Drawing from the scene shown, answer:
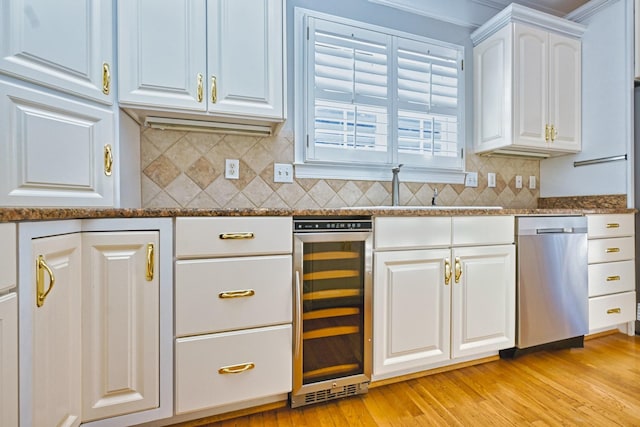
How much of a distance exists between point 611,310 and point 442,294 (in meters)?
1.44

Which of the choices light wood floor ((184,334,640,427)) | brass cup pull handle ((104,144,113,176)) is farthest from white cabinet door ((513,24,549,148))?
brass cup pull handle ((104,144,113,176))

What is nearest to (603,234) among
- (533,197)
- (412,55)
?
(533,197)

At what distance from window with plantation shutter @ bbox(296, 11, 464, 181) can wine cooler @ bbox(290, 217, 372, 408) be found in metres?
0.74

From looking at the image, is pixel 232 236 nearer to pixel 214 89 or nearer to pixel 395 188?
pixel 214 89

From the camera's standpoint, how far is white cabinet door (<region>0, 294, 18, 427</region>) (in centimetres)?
71

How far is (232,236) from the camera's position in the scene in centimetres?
126

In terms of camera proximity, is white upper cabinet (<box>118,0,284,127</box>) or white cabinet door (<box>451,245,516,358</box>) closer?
white upper cabinet (<box>118,0,284,127</box>)

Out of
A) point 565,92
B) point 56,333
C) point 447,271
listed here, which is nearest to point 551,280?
point 447,271

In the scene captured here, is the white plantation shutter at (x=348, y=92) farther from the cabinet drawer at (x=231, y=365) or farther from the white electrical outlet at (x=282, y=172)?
the cabinet drawer at (x=231, y=365)

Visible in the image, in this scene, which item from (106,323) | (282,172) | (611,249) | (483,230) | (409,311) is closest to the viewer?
(106,323)

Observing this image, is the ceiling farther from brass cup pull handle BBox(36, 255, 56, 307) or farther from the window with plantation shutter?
brass cup pull handle BBox(36, 255, 56, 307)

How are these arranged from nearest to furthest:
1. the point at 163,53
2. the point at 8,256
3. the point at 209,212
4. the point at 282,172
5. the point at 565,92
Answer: the point at 8,256 < the point at 209,212 < the point at 163,53 < the point at 282,172 < the point at 565,92

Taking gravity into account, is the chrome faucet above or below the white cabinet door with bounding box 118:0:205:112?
below

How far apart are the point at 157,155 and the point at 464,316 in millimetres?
1900
